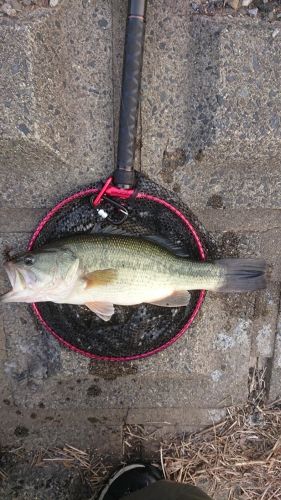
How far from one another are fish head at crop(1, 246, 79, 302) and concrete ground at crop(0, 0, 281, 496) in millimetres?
473

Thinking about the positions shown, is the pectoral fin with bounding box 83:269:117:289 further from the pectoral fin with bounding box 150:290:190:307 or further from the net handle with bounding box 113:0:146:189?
the net handle with bounding box 113:0:146:189

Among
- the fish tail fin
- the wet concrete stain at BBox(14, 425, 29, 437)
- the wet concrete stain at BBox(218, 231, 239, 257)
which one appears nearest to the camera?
the fish tail fin

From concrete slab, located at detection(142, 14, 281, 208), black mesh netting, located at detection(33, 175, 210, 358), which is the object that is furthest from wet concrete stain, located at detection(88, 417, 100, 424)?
concrete slab, located at detection(142, 14, 281, 208)

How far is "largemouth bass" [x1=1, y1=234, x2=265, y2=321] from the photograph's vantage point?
2084mm

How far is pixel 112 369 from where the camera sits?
2.63m

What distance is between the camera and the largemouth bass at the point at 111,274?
6.84 ft

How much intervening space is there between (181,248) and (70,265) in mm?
676

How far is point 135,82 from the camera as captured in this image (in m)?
2.11

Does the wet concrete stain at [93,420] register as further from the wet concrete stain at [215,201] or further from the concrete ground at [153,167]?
the wet concrete stain at [215,201]

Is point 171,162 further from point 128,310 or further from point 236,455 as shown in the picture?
point 236,455

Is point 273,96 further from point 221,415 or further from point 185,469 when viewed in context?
point 185,469

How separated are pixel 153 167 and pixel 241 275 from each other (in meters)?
0.82

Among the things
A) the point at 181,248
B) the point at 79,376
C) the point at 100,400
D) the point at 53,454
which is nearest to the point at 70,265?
the point at 181,248

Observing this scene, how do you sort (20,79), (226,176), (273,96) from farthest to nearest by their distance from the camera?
(226,176) < (273,96) < (20,79)
